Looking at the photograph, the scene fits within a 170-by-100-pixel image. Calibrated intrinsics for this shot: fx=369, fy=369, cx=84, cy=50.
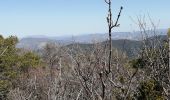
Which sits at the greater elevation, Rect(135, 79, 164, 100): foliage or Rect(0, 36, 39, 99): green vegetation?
Rect(135, 79, 164, 100): foliage

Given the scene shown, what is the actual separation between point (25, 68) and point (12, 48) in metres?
2.74

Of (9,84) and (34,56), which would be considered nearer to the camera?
(9,84)

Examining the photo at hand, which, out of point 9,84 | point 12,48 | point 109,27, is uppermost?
point 109,27

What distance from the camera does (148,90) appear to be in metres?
12.8

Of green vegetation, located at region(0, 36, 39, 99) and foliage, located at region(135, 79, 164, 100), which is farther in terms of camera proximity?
green vegetation, located at region(0, 36, 39, 99)

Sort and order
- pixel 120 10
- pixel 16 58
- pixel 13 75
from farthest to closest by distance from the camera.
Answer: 1. pixel 16 58
2. pixel 13 75
3. pixel 120 10

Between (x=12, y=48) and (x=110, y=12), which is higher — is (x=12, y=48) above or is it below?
below

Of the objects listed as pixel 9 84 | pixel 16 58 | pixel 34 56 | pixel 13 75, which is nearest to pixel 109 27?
pixel 9 84

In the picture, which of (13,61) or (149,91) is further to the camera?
(13,61)

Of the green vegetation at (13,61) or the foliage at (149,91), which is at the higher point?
the foliage at (149,91)

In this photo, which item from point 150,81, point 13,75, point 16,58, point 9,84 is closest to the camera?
point 150,81

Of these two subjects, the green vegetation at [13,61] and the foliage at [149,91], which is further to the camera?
the green vegetation at [13,61]

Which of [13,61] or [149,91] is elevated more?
[149,91]

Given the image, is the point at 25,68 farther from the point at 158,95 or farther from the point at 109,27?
the point at 109,27
